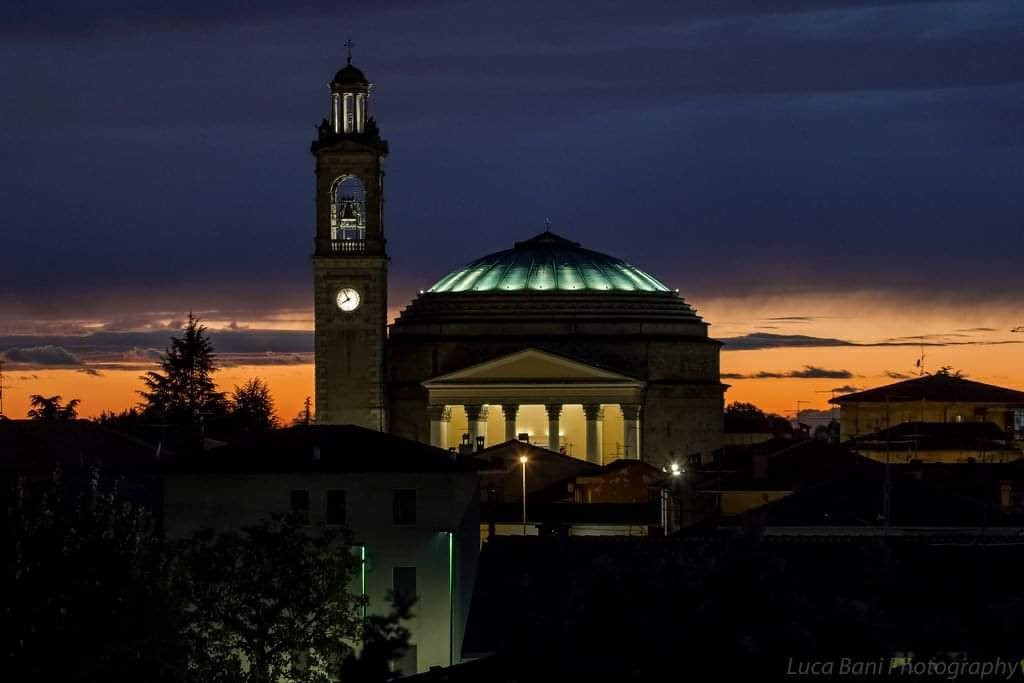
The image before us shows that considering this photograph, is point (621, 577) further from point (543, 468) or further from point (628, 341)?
point (628, 341)

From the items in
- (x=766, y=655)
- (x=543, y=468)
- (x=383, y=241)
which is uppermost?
(x=383, y=241)

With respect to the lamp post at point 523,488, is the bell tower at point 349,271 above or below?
above

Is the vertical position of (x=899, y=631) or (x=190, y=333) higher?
(x=190, y=333)

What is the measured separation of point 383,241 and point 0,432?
27747mm

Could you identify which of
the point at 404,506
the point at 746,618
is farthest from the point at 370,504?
the point at 746,618

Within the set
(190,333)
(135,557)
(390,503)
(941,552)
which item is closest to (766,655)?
(941,552)

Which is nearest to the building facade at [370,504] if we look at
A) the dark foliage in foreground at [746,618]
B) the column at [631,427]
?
the dark foliage in foreground at [746,618]

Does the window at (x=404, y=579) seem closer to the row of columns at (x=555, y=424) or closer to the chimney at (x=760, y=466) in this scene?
the chimney at (x=760, y=466)

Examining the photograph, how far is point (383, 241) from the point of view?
470 ft

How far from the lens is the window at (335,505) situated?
8738cm

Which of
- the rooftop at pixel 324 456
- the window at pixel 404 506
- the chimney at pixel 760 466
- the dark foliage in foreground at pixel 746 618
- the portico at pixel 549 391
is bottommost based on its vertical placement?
the dark foliage in foreground at pixel 746 618

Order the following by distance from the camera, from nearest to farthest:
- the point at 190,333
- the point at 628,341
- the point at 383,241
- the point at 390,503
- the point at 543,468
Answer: the point at 390,503 → the point at 543,468 → the point at 383,241 → the point at 628,341 → the point at 190,333

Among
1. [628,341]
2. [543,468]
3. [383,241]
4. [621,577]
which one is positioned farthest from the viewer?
[628,341]

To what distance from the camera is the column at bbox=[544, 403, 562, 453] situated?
14812 cm
